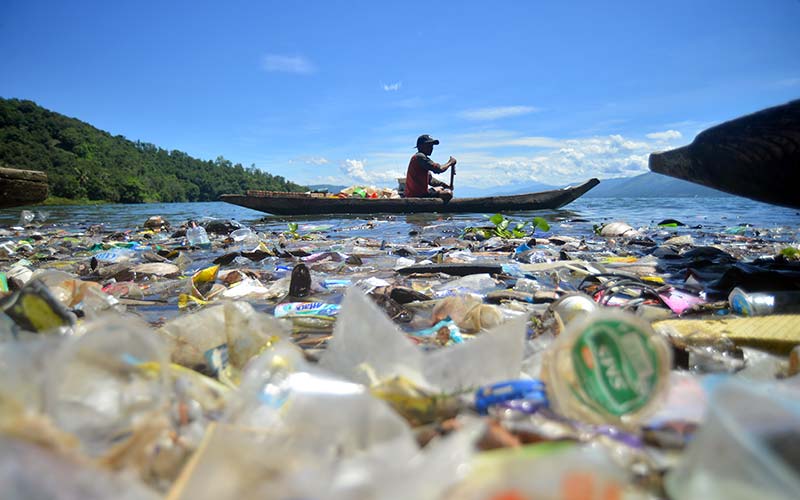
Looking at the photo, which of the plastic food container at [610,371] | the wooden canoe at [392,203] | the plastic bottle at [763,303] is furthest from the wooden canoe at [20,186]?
the wooden canoe at [392,203]

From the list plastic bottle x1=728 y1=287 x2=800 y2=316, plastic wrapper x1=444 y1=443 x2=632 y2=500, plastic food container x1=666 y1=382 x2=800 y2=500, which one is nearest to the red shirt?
plastic bottle x1=728 y1=287 x2=800 y2=316

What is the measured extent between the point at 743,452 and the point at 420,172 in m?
12.6

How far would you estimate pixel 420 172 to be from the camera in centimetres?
1288

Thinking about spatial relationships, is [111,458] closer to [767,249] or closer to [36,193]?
[36,193]

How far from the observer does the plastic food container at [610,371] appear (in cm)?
81

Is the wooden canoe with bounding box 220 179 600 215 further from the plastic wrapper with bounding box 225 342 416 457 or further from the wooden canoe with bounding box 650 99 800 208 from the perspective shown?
the plastic wrapper with bounding box 225 342 416 457

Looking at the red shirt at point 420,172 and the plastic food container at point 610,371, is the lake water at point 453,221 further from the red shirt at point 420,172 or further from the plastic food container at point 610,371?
the plastic food container at point 610,371

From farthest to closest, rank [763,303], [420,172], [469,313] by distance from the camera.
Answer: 1. [420,172]
2. [763,303]
3. [469,313]

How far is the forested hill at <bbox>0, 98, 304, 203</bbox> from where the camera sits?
49219mm

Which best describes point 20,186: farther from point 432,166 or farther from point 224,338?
point 432,166

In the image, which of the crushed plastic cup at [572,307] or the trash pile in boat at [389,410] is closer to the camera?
the trash pile in boat at [389,410]

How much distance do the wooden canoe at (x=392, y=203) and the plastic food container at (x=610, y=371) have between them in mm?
11065

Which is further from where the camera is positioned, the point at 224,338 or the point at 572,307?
the point at 572,307

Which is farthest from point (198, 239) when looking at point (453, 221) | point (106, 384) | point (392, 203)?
point (392, 203)
